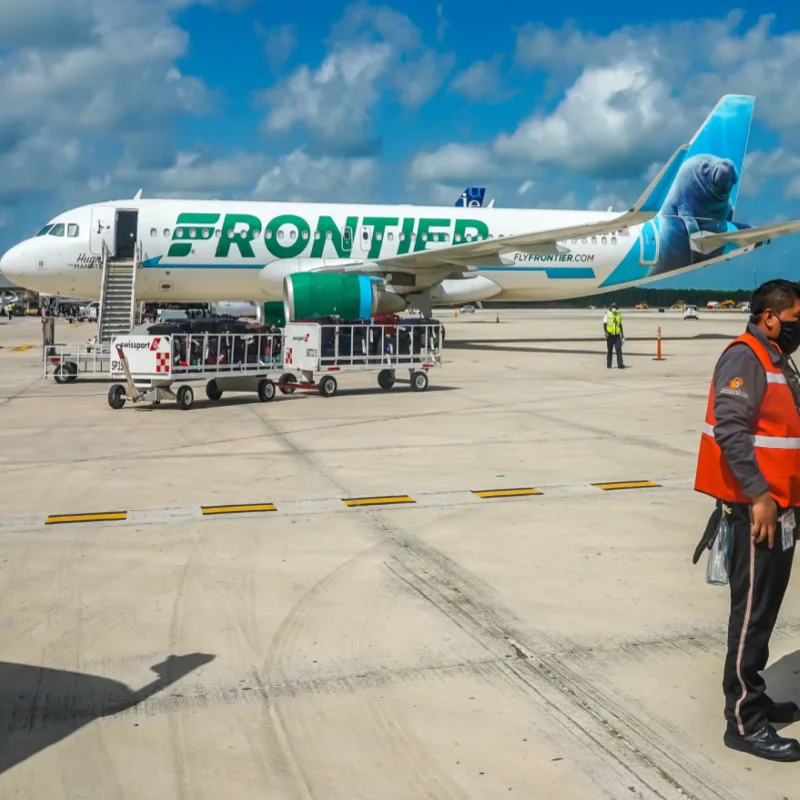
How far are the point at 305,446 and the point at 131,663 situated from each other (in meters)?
7.24

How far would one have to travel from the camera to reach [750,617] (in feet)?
13.9

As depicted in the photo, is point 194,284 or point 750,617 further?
point 194,284

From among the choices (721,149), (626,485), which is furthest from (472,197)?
→ (626,485)

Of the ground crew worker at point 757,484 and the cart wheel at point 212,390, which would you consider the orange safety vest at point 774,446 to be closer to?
the ground crew worker at point 757,484

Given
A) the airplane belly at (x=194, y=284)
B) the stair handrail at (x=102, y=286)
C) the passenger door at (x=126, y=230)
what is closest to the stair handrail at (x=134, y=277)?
the passenger door at (x=126, y=230)

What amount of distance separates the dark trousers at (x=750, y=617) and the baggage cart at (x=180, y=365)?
12547 mm

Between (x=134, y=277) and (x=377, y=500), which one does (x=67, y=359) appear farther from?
(x=377, y=500)

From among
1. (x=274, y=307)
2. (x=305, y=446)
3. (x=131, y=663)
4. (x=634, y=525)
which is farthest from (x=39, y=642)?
(x=274, y=307)

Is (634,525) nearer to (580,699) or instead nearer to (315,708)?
(580,699)

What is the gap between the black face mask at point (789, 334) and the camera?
14.1 ft

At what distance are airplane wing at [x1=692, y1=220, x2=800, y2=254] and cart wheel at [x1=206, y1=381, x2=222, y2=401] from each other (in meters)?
21.7

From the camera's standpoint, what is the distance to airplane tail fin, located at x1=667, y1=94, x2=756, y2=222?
34.5 metres

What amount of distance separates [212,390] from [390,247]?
13682mm

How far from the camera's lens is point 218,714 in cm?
444
